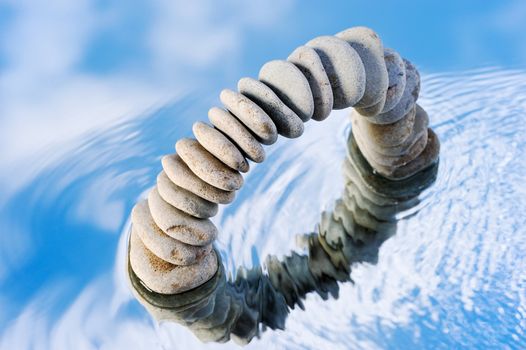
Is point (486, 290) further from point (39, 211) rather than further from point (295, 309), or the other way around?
point (39, 211)

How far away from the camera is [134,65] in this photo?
1.48 meters

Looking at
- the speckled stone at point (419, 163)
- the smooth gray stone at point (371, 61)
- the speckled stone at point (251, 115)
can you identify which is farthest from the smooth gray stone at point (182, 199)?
the speckled stone at point (419, 163)

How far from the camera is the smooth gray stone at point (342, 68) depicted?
890 mm

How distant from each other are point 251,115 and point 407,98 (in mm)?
282

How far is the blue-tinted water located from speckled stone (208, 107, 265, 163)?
8.7 inches

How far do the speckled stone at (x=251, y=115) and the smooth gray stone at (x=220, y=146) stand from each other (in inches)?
1.1

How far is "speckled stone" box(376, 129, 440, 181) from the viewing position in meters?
1.15

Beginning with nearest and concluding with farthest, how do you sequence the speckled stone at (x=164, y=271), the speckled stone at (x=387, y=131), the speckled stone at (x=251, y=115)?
the speckled stone at (x=251, y=115) → the speckled stone at (x=164, y=271) → the speckled stone at (x=387, y=131)

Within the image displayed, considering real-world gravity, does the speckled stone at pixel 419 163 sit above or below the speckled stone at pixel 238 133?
above

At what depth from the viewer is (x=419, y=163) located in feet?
3.78

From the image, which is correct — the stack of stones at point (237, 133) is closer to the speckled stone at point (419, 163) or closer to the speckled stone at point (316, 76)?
the speckled stone at point (316, 76)

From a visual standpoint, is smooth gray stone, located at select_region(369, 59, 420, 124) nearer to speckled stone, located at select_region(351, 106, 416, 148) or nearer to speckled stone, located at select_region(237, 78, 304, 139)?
speckled stone, located at select_region(351, 106, 416, 148)

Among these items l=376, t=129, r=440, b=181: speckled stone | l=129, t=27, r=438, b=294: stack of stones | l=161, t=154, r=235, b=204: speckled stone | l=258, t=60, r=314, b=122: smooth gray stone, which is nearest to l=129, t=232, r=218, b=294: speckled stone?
l=129, t=27, r=438, b=294: stack of stones

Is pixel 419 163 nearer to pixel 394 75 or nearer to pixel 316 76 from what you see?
pixel 394 75
